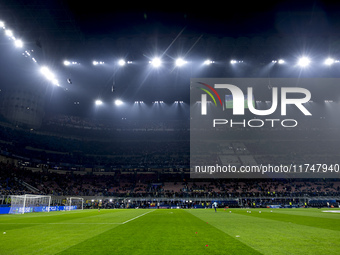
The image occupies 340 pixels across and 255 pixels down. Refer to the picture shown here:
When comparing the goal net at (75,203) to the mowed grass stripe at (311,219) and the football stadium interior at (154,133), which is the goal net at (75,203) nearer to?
the football stadium interior at (154,133)

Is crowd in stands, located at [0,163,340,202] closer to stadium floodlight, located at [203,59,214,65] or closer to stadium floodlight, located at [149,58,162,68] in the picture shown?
stadium floodlight, located at [203,59,214,65]

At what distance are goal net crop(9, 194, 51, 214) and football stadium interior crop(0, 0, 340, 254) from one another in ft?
0.61

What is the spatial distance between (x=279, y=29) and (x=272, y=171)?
35.7 m

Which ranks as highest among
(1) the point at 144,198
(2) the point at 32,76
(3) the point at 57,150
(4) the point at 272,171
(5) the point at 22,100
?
(2) the point at 32,76

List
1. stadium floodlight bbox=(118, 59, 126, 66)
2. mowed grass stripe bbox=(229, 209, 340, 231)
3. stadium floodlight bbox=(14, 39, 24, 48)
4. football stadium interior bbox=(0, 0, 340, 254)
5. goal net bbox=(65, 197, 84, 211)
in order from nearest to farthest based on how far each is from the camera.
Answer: football stadium interior bbox=(0, 0, 340, 254)
mowed grass stripe bbox=(229, 209, 340, 231)
stadium floodlight bbox=(14, 39, 24, 48)
stadium floodlight bbox=(118, 59, 126, 66)
goal net bbox=(65, 197, 84, 211)

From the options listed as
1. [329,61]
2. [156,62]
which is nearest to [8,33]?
Answer: [156,62]

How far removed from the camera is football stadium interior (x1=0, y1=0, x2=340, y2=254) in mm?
10023

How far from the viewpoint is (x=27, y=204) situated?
89.1 feet

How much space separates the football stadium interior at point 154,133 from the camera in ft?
32.9

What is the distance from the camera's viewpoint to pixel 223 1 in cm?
2005

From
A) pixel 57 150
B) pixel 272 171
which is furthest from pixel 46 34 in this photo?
pixel 272 171

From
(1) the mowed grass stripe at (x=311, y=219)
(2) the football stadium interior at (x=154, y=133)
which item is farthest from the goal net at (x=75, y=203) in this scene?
(1) the mowed grass stripe at (x=311, y=219)

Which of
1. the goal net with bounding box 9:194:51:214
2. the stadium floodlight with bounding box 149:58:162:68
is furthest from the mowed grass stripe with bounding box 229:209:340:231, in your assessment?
the goal net with bounding box 9:194:51:214

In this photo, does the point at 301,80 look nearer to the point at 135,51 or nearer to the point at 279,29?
the point at 279,29
